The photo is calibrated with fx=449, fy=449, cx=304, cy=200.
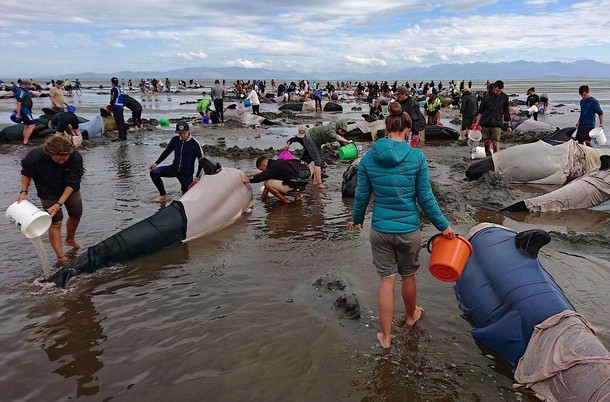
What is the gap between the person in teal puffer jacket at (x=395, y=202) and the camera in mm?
3455

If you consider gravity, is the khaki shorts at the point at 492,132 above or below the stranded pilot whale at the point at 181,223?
above

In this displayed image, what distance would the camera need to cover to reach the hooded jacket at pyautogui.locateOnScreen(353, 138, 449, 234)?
3441 mm

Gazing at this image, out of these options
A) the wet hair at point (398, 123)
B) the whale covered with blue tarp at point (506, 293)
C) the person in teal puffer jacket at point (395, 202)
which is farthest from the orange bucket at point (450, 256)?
the wet hair at point (398, 123)

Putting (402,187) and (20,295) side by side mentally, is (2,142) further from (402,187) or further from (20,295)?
(402,187)

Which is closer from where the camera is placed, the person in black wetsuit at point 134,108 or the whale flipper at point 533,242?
the whale flipper at point 533,242

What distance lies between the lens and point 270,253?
5.68 meters

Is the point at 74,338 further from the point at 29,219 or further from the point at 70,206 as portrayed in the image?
the point at 70,206

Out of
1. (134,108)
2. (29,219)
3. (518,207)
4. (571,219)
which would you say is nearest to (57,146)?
(29,219)

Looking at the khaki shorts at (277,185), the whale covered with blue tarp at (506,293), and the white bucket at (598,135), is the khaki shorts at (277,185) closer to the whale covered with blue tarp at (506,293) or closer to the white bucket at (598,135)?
the whale covered with blue tarp at (506,293)

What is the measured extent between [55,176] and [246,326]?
9.82 ft

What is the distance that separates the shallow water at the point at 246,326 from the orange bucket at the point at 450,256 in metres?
0.62

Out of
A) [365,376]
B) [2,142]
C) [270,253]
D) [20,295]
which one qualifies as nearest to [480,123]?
[270,253]

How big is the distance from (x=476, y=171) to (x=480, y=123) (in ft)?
5.04

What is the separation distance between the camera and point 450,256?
3.46 meters
